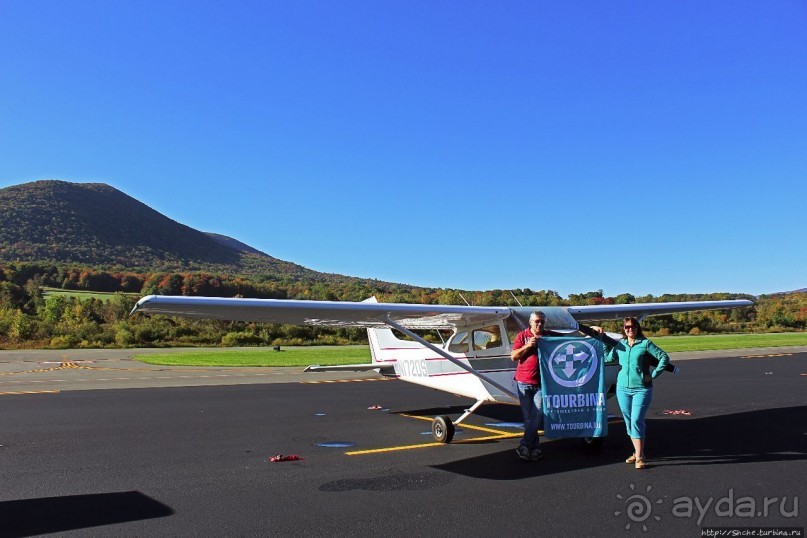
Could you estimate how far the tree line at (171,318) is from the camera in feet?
137

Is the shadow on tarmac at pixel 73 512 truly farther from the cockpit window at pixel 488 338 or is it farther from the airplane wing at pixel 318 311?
the cockpit window at pixel 488 338

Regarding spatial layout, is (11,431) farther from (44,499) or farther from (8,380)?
(8,380)

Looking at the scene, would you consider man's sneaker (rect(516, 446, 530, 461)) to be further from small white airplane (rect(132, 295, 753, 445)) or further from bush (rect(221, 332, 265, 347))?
bush (rect(221, 332, 265, 347))

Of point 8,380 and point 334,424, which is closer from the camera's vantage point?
point 334,424

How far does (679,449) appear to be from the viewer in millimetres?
7574

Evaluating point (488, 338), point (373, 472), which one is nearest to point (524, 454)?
point (373, 472)

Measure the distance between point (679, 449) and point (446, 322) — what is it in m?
3.93

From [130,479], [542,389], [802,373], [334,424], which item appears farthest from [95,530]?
[802,373]

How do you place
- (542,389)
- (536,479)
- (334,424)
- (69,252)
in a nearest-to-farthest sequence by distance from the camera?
(536,479)
(542,389)
(334,424)
(69,252)

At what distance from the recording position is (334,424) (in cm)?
1002

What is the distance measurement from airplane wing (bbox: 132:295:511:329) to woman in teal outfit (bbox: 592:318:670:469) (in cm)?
216

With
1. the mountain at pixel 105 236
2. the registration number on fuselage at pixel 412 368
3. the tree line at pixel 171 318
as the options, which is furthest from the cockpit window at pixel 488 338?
the mountain at pixel 105 236

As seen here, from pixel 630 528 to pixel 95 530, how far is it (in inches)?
169

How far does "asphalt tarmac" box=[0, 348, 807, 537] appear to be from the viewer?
480cm
